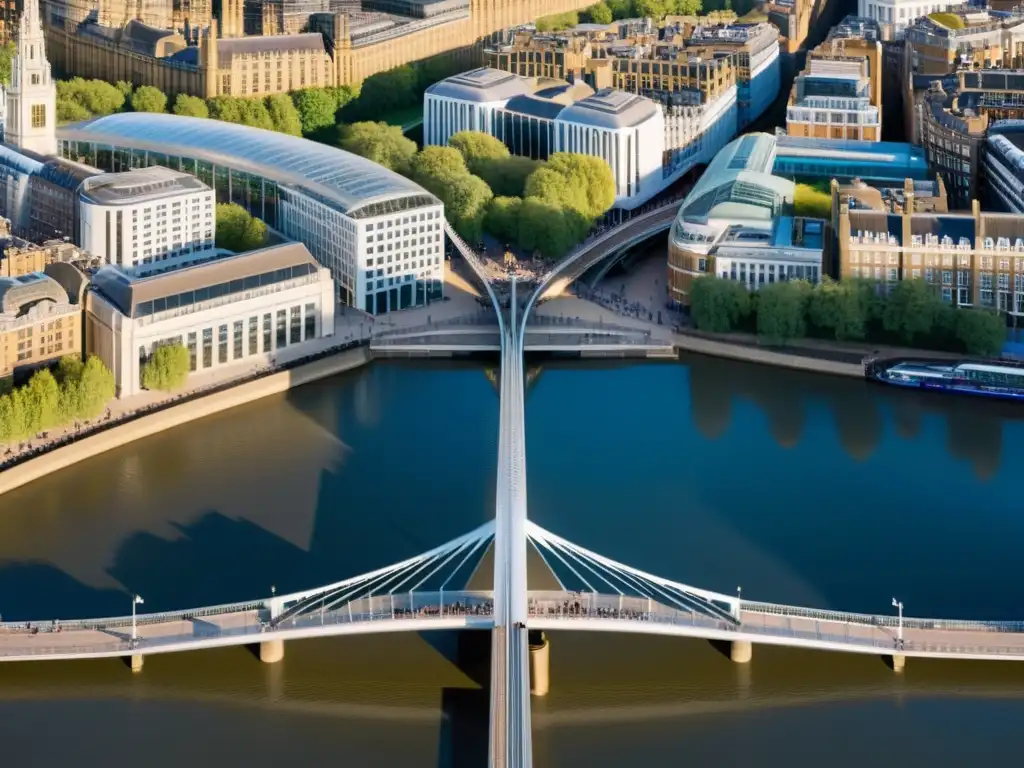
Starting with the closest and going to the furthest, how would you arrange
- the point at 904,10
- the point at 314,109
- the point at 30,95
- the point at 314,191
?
the point at 314,191, the point at 30,95, the point at 314,109, the point at 904,10

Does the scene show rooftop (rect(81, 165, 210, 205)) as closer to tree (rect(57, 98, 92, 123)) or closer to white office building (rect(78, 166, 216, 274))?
white office building (rect(78, 166, 216, 274))

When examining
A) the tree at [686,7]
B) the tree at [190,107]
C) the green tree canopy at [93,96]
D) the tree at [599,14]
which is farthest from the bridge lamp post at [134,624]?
the tree at [686,7]

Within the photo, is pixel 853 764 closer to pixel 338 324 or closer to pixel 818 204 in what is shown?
pixel 338 324

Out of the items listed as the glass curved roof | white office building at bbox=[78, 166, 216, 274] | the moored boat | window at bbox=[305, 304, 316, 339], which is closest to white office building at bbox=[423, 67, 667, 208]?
the glass curved roof

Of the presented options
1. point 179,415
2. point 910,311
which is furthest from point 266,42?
point 910,311

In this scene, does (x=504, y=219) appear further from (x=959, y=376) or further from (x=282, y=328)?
(x=959, y=376)
